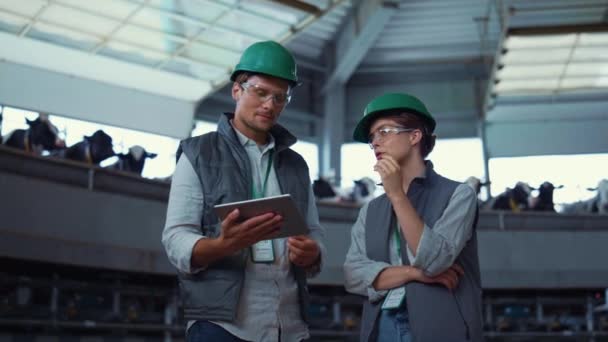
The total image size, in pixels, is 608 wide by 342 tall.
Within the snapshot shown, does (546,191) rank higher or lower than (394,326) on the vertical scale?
higher

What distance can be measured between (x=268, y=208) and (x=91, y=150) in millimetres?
11143

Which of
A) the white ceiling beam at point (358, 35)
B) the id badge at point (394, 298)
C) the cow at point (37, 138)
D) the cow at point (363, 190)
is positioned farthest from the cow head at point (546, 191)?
the id badge at point (394, 298)

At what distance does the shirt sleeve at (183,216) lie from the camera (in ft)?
9.96

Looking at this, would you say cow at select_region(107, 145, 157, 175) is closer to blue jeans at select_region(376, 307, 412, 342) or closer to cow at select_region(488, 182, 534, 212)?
cow at select_region(488, 182, 534, 212)

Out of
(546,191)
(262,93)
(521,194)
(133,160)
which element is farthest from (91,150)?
(262,93)

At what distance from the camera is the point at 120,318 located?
1220cm

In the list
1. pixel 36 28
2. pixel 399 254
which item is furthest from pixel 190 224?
pixel 36 28

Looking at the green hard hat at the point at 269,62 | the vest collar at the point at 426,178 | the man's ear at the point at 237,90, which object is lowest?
the vest collar at the point at 426,178

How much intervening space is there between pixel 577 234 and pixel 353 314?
5.15m

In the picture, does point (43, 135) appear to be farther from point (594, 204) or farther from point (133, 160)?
point (594, 204)

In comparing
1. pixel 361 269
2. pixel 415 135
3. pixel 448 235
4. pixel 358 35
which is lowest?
pixel 361 269

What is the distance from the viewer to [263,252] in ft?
10.4

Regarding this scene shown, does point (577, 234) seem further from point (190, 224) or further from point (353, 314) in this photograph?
point (190, 224)

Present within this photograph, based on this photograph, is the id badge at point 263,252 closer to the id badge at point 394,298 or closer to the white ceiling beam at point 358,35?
the id badge at point 394,298
